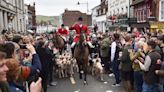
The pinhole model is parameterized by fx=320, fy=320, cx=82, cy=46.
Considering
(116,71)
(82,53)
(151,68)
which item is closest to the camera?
(151,68)

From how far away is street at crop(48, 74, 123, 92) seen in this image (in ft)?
40.9

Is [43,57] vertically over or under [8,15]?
under

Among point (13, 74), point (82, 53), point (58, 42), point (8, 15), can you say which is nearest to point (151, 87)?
point (13, 74)

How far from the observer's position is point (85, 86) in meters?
13.1

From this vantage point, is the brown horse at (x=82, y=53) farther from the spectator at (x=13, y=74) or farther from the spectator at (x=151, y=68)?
the spectator at (x=13, y=74)

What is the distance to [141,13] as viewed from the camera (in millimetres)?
35375

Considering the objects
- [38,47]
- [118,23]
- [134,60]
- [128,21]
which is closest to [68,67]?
[38,47]

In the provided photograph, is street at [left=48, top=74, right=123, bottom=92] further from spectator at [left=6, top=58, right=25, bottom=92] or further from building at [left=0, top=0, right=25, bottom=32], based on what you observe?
building at [left=0, top=0, right=25, bottom=32]

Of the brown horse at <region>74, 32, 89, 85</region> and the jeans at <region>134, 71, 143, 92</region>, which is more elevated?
the brown horse at <region>74, 32, 89, 85</region>

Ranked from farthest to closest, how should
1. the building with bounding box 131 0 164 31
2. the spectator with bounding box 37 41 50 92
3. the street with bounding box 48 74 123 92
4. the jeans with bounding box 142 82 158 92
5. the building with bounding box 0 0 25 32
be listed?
the building with bounding box 0 0 25 32 < the building with bounding box 131 0 164 31 < the street with bounding box 48 74 123 92 < the spectator with bounding box 37 41 50 92 < the jeans with bounding box 142 82 158 92

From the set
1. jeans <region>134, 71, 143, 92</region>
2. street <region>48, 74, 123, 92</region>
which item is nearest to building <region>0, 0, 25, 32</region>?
street <region>48, 74, 123, 92</region>

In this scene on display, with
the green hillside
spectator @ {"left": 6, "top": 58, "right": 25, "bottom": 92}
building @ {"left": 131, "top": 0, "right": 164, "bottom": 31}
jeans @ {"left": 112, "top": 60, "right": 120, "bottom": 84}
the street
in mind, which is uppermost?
the green hillside

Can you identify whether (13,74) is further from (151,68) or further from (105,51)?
(105,51)

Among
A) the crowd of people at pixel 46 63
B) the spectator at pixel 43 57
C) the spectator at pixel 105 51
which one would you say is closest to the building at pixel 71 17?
the spectator at pixel 105 51
